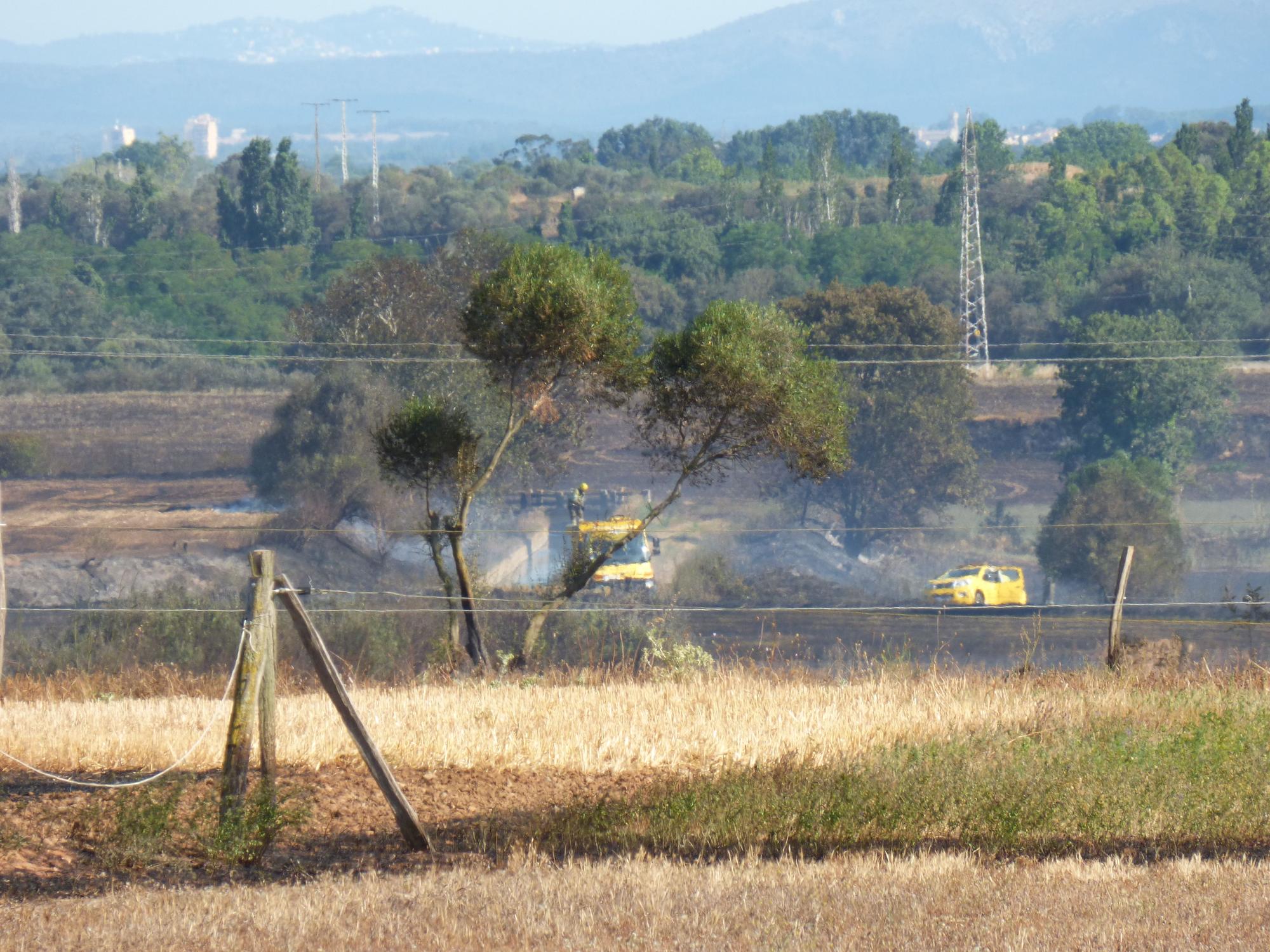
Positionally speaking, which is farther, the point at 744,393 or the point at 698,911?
the point at 744,393

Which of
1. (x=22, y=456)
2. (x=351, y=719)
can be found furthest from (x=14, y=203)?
(x=351, y=719)

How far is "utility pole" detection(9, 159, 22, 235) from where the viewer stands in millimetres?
98375

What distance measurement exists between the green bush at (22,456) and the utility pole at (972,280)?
37.5 metres

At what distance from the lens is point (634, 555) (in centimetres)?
4206

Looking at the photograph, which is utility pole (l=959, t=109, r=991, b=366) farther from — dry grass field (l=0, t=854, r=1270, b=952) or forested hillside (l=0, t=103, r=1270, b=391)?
dry grass field (l=0, t=854, r=1270, b=952)

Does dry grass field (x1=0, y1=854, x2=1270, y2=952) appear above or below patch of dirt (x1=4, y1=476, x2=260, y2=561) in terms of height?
above

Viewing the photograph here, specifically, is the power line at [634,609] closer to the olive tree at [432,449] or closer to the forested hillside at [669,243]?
the olive tree at [432,449]

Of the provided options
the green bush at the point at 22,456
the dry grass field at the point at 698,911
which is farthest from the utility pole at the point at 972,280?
the dry grass field at the point at 698,911

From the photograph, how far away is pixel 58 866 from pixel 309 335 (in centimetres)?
4735

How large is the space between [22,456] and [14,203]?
4670cm

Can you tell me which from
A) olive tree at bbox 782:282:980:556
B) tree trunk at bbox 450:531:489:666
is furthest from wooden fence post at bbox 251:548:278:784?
olive tree at bbox 782:282:980:556

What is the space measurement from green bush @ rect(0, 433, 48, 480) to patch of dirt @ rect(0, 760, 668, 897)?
2096 inches

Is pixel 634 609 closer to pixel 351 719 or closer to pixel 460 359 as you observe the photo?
pixel 351 719

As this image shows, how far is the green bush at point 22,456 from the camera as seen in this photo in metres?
59.2
